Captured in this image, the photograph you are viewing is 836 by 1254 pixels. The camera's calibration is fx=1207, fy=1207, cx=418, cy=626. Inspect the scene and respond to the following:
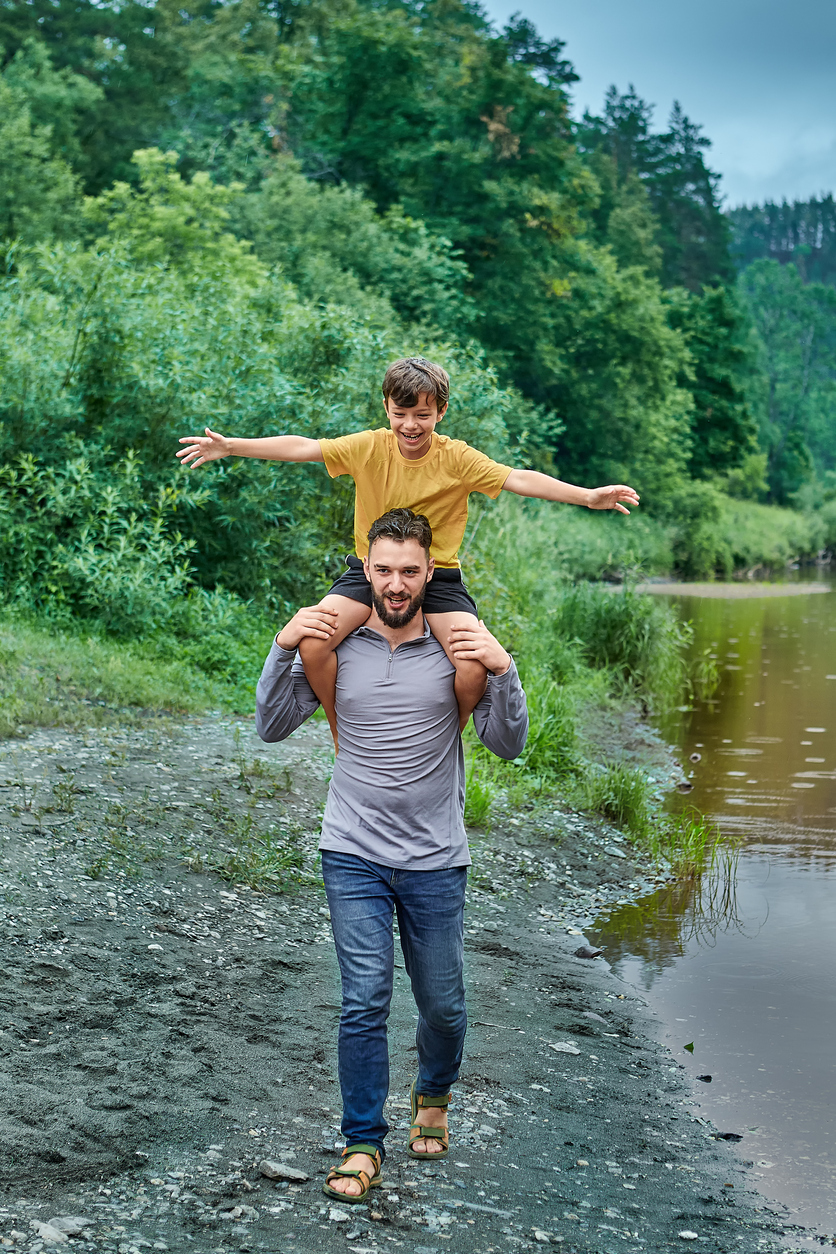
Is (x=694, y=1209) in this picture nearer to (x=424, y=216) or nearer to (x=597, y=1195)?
(x=597, y=1195)

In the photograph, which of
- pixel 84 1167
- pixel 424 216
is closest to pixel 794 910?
pixel 84 1167

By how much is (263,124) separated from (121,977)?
113 feet

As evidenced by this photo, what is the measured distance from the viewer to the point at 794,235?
147 meters

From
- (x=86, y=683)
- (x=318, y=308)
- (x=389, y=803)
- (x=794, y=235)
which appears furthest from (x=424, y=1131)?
(x=794, y=235)

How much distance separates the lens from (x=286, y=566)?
13.8 m

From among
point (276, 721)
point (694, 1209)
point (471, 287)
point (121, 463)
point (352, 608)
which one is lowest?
point (694, 1209)

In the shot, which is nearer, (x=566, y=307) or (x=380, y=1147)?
(x=380, y=1147)

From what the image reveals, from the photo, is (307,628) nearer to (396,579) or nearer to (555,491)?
(396,579)

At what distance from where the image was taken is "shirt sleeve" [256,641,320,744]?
12.3 ft

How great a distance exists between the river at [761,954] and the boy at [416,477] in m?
2.45

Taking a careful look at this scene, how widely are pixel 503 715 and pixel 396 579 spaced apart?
536 millimetres

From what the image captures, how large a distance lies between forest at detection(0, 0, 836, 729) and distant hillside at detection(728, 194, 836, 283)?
73.0 m

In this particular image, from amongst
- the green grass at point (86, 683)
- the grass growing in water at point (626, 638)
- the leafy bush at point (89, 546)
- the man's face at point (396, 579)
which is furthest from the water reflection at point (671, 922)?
the grass growing in water at point (626, 638)

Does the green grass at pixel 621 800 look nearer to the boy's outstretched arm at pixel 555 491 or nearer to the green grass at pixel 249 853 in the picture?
the green grass at pixel 249 853
